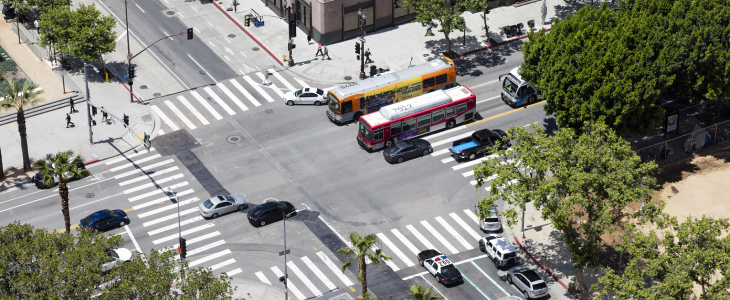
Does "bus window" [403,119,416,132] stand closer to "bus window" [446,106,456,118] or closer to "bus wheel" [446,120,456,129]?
"bus window" [446,106,456,118]

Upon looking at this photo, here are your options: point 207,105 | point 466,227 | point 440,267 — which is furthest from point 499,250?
point 207,105

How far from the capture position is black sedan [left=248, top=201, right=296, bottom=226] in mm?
63812

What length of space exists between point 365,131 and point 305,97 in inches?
339

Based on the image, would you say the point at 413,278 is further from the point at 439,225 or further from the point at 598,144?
the point at 598,144

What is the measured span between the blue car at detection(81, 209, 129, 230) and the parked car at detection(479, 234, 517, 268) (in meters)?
26.1

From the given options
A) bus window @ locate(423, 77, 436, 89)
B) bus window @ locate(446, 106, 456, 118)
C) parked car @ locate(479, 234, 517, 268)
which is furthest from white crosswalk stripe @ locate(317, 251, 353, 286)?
bus window @ locate(423, 77, 436, 89)

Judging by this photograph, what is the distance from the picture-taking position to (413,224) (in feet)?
212

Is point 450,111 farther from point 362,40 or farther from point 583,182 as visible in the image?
point 583,182

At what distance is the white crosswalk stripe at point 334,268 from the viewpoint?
2345 inches

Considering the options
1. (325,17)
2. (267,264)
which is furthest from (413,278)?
(325,17)

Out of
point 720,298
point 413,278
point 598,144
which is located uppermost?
point 598,144

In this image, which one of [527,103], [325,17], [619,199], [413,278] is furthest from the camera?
[325,17]

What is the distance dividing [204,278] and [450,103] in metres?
33.5

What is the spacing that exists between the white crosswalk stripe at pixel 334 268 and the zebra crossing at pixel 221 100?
2027cm
